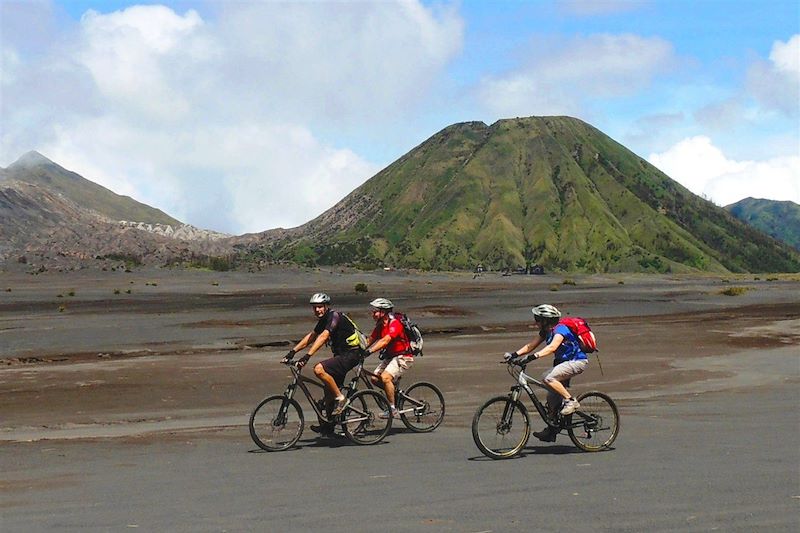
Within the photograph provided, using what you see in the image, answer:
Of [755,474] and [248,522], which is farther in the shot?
[755,474]

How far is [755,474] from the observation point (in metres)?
11.4

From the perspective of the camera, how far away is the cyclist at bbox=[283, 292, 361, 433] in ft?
48.4

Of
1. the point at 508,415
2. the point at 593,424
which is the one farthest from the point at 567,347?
the point at 508,415

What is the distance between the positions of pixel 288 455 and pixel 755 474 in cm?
677

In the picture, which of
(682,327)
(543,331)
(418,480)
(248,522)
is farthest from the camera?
(682,327)

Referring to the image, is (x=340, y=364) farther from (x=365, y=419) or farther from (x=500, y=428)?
(x=500, y=428)

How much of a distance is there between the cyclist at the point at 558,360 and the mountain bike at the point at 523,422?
5.9 inches

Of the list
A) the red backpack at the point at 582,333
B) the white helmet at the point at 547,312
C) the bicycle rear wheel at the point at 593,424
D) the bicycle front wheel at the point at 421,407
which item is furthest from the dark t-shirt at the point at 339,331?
the bicycle rear wheel at the point at 593,424

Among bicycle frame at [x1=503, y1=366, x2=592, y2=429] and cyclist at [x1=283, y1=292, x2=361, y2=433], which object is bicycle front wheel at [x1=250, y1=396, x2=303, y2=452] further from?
bicycle frame at [x1=503, y1=366, x2=592, y2=429]

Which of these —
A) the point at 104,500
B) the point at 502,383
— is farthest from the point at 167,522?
the point at 502,383

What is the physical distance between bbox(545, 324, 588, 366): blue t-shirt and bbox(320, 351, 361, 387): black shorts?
332 centimetres

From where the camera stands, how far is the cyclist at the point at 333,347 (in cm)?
1477

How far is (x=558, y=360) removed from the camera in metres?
13.7

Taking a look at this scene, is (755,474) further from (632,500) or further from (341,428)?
(341,428)
